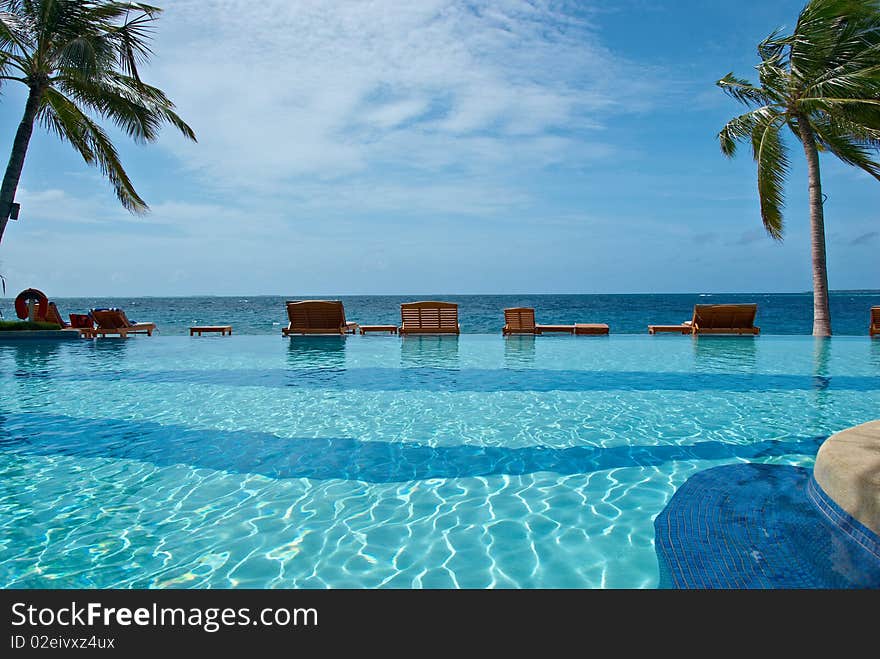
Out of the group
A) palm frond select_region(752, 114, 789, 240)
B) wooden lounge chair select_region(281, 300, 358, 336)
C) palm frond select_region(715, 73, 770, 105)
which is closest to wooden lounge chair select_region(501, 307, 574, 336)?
wooden lounge chair select_region(281, 300, 358, 336)

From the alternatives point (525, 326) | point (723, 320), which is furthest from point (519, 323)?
point (723, 320)

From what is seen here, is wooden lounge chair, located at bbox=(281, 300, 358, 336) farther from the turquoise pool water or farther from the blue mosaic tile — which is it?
the blue mosaic tile

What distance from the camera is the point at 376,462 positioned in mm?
4828

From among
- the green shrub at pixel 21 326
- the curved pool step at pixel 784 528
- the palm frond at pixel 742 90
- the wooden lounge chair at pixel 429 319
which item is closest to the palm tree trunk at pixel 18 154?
the green shrub at pixel 21 326

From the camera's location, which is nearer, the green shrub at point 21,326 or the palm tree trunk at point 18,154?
the palm tree trunk at point 18,154

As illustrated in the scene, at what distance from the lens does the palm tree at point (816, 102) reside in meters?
13.2

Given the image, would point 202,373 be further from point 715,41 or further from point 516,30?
point 715,41

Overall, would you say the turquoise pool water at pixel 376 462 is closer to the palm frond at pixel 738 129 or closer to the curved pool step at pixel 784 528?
the curved pool step at pixel 784 528

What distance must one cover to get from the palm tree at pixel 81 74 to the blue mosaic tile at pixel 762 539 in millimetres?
A: 14222

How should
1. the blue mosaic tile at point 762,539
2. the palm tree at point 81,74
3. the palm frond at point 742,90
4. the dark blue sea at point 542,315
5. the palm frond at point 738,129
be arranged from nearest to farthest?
1. the blue mosaic tile at point 762,539
2. the palm tree at point 81,74
3. the palm frond at point 738,129
4. the palm frond at point 742,90
5. the dark blue sea at point 542,315

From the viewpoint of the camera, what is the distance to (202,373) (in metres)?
10.2

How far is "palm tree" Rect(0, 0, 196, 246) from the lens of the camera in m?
12.8

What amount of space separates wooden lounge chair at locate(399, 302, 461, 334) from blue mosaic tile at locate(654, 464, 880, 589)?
12.8m
